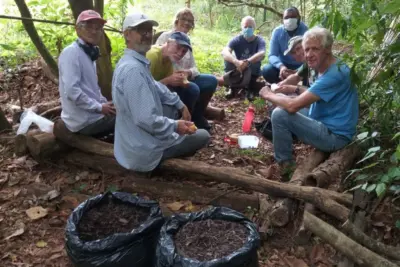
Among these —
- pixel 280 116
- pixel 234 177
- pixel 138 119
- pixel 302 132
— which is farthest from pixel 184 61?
pixel 234 177

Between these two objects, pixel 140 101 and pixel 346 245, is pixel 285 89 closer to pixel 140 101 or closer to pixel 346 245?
pixel 140 101

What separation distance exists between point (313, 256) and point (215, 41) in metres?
9.56

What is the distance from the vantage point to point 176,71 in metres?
4.62

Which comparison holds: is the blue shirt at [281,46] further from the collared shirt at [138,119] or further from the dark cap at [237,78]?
the collared shirt at [138,119]

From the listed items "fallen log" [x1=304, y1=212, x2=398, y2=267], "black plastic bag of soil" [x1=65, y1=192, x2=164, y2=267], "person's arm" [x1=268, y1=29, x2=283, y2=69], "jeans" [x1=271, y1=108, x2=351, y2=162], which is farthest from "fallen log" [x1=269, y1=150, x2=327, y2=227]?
"person's arm" [x1=268, y1=29, x2=283, y2=69]

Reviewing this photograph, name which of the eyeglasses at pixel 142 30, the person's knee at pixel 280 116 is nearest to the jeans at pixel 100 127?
the eyeglasses at pixel 142 30

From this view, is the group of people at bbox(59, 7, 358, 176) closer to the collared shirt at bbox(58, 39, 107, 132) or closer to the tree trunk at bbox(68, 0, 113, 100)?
the collared shirt at bbox(58, 39, 107, 132)

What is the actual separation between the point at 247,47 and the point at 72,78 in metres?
3.74

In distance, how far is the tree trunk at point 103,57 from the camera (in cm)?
436

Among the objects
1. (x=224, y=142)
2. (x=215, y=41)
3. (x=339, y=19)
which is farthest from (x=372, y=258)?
(x=215, y=41)

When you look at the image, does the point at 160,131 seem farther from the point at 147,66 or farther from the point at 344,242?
the point at 344,242

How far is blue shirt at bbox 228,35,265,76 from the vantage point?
6.79 metres

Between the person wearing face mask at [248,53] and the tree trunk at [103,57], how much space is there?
2.34 m

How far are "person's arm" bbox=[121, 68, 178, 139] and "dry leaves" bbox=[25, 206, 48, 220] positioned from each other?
1132mm
